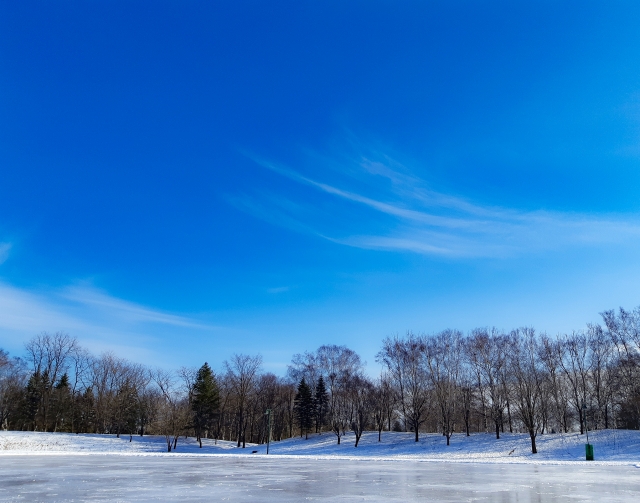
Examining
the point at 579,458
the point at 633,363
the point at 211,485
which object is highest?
the point at 633,363

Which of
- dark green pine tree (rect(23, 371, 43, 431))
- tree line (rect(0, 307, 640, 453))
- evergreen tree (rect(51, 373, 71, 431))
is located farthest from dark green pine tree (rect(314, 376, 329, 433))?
dark green pine tree (rect(23, 371, 43, 431))

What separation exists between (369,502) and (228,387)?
6975 cm

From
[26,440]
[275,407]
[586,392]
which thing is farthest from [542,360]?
[26,440]

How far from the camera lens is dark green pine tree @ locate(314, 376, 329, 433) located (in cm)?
6812

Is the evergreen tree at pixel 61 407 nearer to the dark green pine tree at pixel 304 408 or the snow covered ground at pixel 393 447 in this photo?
the snow covered ground at pixel 393 447

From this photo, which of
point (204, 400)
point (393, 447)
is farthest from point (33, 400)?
point (393, 447)

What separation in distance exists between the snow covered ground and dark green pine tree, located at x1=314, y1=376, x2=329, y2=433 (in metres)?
4.98

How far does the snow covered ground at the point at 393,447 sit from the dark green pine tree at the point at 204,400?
8.54 ft

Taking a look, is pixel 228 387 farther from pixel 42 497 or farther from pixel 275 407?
pixel 42 497

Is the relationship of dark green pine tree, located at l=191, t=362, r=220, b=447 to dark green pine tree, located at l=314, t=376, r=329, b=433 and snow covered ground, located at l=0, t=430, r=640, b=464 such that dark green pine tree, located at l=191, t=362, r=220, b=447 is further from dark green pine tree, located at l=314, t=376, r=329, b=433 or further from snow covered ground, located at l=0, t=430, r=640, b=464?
dark green pine tree, located at l=314, t=376, r=329, b=433

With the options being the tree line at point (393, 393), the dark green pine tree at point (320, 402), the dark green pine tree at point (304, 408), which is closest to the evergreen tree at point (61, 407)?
the tree line at point (393, 393)

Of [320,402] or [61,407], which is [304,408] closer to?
[320,402]

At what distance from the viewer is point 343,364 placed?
6769 cm

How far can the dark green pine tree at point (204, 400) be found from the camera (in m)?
61.7
